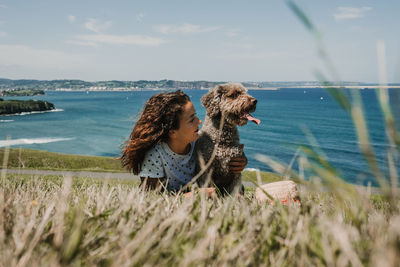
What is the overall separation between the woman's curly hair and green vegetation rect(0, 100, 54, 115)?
366ft

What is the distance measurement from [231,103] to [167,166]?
3.33 feet

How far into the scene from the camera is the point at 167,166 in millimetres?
3283

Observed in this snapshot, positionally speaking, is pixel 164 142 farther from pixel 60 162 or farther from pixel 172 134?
pixel 60 162

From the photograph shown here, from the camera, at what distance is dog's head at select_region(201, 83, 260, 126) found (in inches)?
136

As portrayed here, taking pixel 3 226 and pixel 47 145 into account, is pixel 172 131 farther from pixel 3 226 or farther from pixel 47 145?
pixel 47 145

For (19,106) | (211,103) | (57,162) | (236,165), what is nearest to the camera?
(236,165)

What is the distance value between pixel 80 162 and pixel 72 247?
24165 millimetres

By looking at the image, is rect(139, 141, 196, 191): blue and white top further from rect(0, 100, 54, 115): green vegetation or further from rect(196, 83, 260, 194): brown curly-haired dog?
rect(0, 100, 54, 115): green vegetation

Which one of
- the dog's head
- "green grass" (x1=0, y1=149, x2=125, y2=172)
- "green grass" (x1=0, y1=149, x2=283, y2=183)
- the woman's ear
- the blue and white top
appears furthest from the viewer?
"green grass" (x1=0, y1=149, x2=125, y2=172)

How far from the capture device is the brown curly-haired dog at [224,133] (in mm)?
3369

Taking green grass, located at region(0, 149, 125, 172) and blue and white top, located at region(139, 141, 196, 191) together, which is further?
green grass, located at region(0, 149, 125, 172)

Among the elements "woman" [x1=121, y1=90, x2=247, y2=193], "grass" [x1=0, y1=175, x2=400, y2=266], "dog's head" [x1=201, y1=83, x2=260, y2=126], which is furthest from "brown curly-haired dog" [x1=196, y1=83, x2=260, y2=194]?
"grass" [x1=0, y1=175, x2=400, y2=266]

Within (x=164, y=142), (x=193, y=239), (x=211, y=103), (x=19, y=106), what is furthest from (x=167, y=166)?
(x=19, y=106)

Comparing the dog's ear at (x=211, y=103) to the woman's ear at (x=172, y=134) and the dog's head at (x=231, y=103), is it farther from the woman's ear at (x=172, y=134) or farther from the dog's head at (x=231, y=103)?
the woman's ear at (x=172, y=134)
